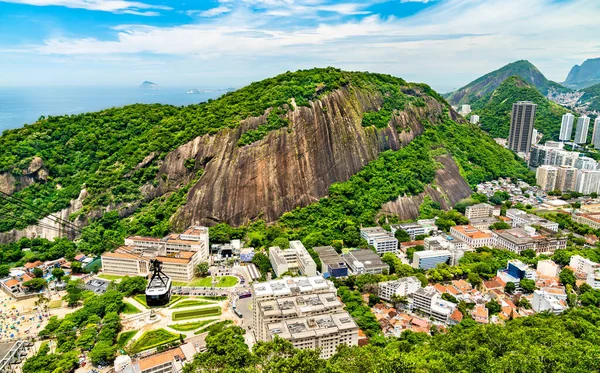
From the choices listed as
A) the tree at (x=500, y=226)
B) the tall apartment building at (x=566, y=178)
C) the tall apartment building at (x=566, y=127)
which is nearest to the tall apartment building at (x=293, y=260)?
the tree at (x=500, y=226)

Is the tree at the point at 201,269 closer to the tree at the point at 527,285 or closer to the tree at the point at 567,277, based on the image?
the tree at the point at 527,285

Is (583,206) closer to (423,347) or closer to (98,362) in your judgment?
(423,347)

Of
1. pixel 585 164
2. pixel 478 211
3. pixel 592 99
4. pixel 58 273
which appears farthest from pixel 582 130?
pixel 58 273

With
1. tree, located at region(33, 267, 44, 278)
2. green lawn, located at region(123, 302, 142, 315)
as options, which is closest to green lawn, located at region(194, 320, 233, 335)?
green lawn, located at region(123, 302, 142, 315)

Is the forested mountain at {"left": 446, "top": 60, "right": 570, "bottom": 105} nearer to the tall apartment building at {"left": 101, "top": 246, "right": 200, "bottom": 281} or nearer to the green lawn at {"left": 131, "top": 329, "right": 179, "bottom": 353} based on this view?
the tall apartment building at {"left": 101, "top": 246, "right": 200, "bottom": 281}

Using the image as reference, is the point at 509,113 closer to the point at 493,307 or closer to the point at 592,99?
the point at 592,99

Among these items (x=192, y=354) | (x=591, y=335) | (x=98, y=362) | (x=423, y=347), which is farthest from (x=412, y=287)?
(x=98, y=362)
